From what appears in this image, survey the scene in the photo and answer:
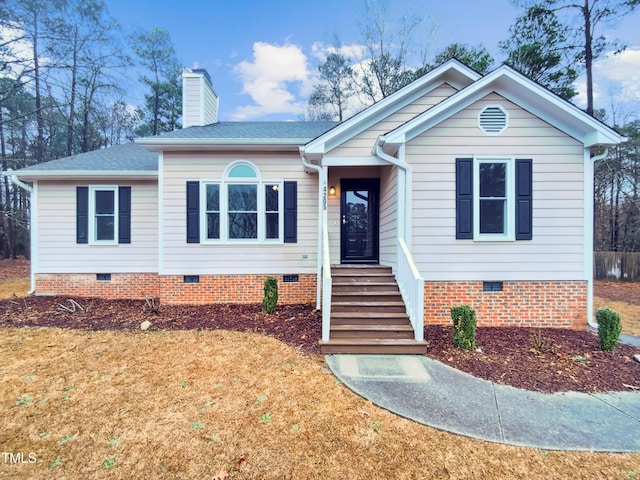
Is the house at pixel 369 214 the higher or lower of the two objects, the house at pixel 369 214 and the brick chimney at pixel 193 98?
the lower

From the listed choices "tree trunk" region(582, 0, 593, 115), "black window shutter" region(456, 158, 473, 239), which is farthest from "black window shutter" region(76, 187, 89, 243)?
"tree trunk" region(582, 0, 593, 115)

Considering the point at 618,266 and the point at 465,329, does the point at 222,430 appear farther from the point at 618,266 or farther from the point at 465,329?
the point at 618,266

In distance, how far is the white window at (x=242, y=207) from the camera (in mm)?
7082

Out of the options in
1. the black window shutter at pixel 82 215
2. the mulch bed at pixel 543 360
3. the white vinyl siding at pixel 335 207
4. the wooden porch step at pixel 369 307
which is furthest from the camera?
the black window shutter at pixel 82 215

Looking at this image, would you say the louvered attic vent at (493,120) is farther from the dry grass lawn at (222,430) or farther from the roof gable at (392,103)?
the dry grass lawn at (222,430)

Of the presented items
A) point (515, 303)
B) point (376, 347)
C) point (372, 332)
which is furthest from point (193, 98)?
point (515, 303)

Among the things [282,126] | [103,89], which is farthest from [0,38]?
[282,126]

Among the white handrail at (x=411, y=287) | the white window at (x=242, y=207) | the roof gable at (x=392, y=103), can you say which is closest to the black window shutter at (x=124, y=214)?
the white window at (x=242, y=207)

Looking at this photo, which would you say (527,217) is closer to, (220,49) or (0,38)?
(220,49)

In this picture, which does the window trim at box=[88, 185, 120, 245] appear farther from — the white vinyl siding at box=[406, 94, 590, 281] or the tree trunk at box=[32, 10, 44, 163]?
the white vinyl siding at box=[406, 94, 590, 281]

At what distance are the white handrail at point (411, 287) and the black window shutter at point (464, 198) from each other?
1.12 meters

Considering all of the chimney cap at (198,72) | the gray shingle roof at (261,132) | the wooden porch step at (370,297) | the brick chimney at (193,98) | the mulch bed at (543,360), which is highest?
the chimney cap at (198,72)

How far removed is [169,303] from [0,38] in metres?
12.0

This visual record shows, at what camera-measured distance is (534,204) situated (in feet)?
18.5
